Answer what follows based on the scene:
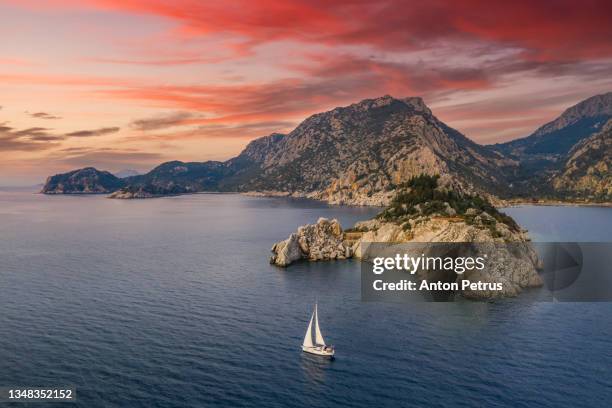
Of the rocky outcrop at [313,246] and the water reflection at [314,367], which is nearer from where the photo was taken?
the water reflection at [314,367]

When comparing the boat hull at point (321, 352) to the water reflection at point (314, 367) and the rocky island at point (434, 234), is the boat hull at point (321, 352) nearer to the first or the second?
the water reflection at point (314, 367)

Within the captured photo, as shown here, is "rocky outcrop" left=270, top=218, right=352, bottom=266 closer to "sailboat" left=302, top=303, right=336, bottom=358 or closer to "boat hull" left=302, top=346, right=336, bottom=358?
"sailboat" left=302, top=303, right=336, bottom=358

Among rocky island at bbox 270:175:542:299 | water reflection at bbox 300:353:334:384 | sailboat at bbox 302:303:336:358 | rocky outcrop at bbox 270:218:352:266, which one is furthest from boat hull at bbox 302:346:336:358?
rocky outcrop at bbox 270:218:352:266

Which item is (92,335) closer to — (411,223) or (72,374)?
(72,374)

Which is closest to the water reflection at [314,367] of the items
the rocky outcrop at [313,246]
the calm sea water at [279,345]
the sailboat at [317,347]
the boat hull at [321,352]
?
the calm sea water at [279,345]

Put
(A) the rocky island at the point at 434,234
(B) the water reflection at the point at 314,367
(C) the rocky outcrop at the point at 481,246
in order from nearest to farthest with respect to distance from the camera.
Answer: (B) the water reflection at the point at 314,367 → (C) the rocky outcrop at the point at 481,246 → (A) the rocky island at the point at 434,234

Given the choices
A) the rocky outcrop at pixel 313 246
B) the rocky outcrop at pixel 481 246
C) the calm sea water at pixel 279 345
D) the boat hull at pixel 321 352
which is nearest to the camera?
the calm sea water at pixel 279 345

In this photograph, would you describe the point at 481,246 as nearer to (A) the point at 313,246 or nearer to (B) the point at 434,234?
(B) the point at 434,234
